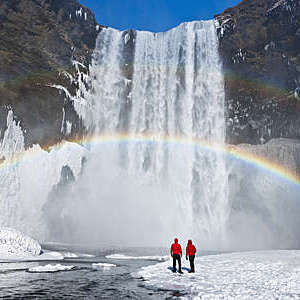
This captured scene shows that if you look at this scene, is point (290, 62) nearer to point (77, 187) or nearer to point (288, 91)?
point (288, 91)

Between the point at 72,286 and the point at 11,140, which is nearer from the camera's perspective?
the point at 72,286

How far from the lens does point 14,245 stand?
1772 centimetres

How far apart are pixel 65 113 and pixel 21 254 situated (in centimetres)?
2131

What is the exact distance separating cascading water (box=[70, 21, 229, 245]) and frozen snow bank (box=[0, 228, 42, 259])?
65.2 feet

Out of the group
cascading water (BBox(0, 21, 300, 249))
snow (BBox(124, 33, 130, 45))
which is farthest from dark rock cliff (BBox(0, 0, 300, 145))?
snow (BBox(124, 33, 130, 45))

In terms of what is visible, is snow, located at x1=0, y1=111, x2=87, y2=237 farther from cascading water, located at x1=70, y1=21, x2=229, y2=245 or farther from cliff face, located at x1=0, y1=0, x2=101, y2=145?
cascading water, located at x1=70, y1=21, x2=229, y2=245

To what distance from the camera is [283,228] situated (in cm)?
3534

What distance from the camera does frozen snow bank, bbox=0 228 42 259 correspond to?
56.4 ft

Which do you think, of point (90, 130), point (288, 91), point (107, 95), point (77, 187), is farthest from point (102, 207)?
point (288, 91)

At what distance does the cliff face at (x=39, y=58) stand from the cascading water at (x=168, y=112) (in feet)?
11.6

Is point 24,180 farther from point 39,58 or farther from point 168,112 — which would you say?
point 168,112

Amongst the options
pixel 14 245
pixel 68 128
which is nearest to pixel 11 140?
pixel 68 128

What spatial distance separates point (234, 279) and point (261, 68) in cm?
3104

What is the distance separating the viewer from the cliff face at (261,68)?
113 ft
